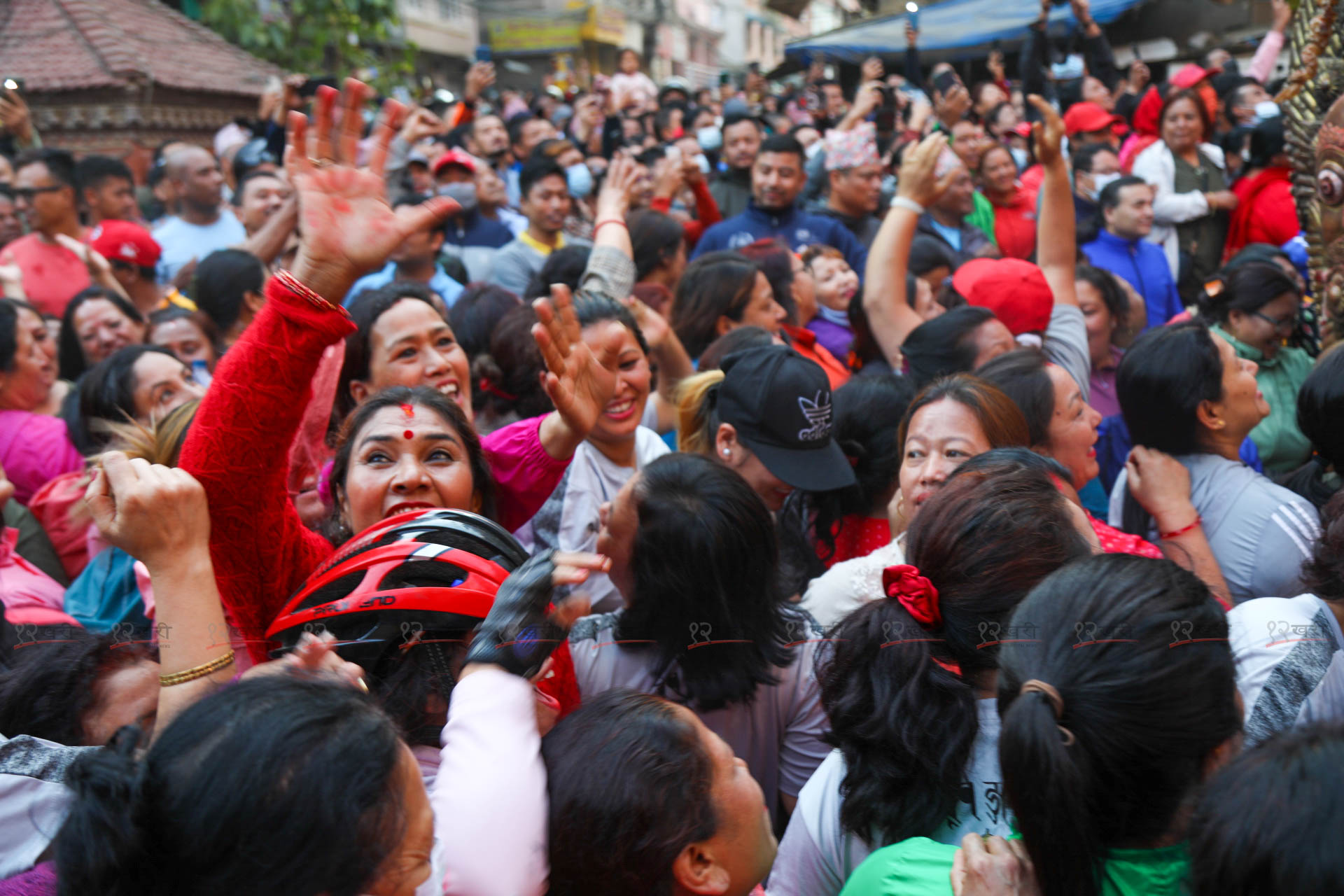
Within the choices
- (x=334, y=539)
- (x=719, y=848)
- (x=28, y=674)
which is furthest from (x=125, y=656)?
(x=719, y=848)

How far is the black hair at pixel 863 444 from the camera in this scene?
9.00ft

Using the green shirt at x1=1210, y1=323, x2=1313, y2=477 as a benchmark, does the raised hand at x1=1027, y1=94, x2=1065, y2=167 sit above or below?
above

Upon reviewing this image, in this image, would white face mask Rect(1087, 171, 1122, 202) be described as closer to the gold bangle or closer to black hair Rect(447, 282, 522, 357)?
black hair Rect(447, 282, 522, 357)

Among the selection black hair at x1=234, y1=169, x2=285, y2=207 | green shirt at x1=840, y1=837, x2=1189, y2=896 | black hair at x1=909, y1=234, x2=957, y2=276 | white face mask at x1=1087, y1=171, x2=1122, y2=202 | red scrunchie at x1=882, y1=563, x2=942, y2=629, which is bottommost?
green shirt at x1=840, y1=837, x2=1189, y2=896

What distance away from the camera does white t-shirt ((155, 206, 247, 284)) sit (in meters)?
5.89

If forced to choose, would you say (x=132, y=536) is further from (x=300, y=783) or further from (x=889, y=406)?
(x=889, y=406)

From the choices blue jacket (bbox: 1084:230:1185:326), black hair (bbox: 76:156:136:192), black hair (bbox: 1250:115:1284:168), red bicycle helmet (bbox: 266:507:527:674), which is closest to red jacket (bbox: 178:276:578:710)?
red bicycle helmet (bbox: 266:507:527:674)

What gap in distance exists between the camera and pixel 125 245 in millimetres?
5066

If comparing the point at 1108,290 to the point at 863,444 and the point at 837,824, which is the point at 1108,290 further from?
the point at 837,824

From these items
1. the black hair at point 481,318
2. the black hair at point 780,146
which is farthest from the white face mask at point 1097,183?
the black hair at point 481,318

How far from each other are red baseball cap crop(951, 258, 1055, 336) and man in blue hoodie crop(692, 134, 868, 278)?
6.02 feet

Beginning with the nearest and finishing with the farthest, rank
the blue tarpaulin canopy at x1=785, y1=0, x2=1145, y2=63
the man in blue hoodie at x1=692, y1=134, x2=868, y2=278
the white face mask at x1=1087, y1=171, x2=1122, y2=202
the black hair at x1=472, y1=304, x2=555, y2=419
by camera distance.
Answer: the black hair at x1=472, y1=304, x2=555, y2=419 < the man in blue hoodie at x1=692, y1=134, x2=868, y2=278 < the white face mask at x1=1087, y1=171, x2=1122, y2=202 < the blue tarpaulin canopy at x1=785, y1=0, x2=1145, y2=63

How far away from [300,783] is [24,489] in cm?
276

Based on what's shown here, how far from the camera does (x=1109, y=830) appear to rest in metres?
1.24
